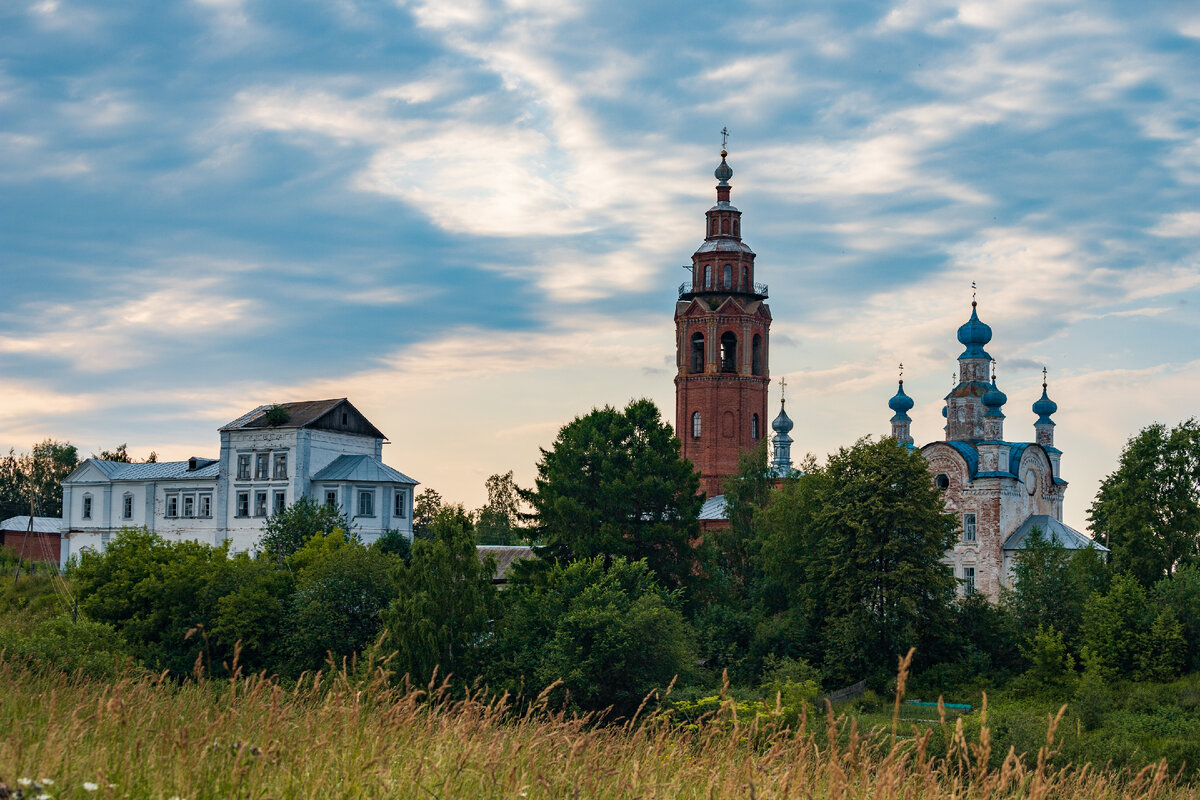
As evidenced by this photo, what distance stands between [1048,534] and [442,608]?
3535 centimetres

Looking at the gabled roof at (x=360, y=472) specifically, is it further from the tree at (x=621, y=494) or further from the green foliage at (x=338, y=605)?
the green foliage at (x=338, y=605)

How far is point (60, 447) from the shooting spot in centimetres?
10119

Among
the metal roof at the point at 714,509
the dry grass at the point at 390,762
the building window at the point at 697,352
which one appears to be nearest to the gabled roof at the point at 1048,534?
the metal roof at the point at 714,509

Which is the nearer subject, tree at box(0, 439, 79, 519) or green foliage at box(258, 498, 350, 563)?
green foliage at box(258, 498, 350, 563)

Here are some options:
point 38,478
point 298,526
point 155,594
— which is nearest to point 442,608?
point 155,594

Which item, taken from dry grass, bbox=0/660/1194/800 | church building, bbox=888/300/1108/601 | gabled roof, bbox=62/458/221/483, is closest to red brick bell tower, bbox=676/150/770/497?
church building, bbox=888/300/1108/601

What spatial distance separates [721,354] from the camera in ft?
220

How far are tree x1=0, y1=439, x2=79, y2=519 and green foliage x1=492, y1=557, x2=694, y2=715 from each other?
221 ft

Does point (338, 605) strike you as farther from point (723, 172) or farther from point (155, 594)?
point (723, 172)

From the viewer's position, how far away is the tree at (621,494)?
37.9 meters

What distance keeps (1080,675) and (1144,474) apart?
1222 centimetres

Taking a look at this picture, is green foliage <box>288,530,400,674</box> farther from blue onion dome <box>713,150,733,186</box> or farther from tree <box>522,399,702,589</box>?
blue onion dome <box>713,150,733,186</box>

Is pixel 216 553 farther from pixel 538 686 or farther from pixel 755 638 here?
pixel 755 638

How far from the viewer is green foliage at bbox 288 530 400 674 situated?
30438mm
